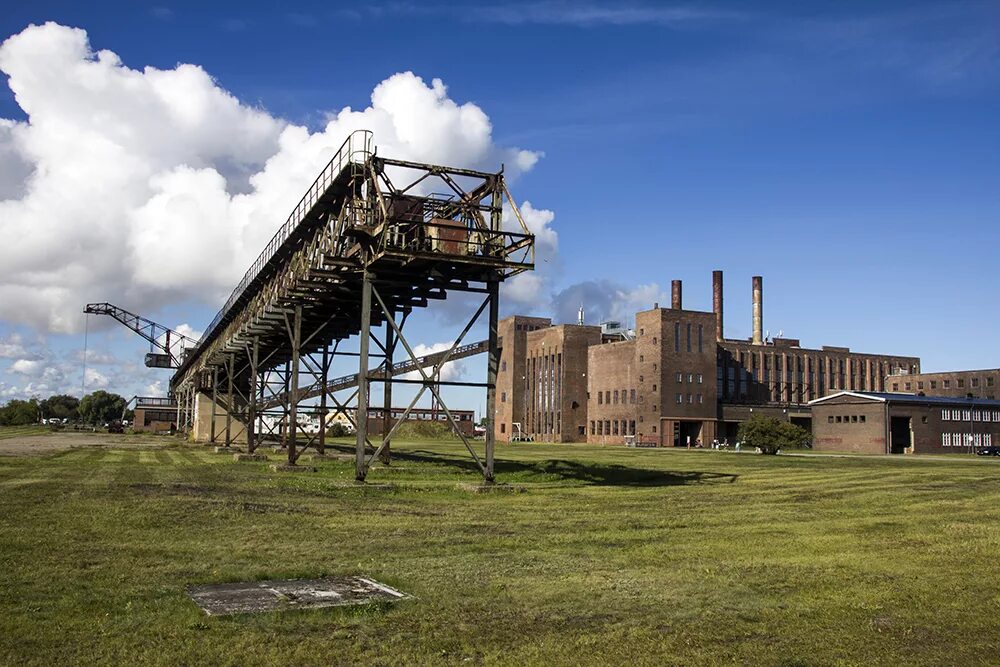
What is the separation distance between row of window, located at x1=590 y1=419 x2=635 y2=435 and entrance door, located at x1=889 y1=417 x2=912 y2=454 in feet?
90.6

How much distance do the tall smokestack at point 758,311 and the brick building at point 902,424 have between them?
100 ft

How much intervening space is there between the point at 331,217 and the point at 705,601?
22636 millimetres

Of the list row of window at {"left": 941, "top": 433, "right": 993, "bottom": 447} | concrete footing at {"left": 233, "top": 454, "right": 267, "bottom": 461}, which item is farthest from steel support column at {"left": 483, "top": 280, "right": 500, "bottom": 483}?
row of window at {"left": 941, "top": 433, "right": 993, "bottom": 447}

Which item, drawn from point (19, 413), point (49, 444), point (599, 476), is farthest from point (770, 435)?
point (19, 413)

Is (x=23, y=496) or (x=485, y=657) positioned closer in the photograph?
(x=485, y=657)

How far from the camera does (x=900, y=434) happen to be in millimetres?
70438

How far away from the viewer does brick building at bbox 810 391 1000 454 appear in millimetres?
68750

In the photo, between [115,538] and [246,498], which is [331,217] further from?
[115,538]

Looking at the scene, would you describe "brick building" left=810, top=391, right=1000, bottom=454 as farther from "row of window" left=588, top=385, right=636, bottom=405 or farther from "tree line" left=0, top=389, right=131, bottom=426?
"tree line" left=0, top=389, right=131, bottom=426

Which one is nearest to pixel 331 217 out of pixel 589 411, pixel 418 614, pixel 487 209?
pixel 487 209

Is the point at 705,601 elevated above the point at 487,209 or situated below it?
below

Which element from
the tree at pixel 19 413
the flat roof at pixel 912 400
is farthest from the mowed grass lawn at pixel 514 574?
the tree at pixel 19 413

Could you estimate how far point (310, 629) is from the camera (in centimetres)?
715

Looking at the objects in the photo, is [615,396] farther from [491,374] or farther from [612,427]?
[491,374]
